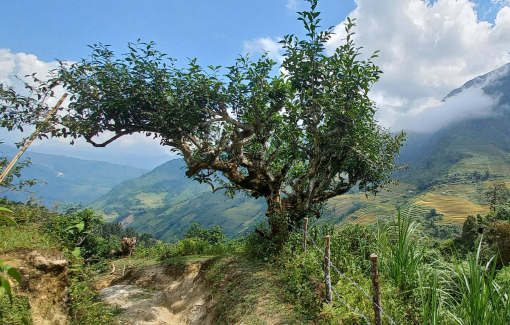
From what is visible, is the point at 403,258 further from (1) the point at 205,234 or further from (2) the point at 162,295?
(1) the point at 205,234

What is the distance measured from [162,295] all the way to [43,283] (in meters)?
4.87

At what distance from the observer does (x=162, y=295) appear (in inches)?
361

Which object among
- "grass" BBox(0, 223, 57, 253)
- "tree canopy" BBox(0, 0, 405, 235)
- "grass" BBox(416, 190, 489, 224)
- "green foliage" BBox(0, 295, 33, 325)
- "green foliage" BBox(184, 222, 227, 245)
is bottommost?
"grass" BBox(416, 190, 489, 224)

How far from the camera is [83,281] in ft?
20.1

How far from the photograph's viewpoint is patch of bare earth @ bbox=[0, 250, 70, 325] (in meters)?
4.66

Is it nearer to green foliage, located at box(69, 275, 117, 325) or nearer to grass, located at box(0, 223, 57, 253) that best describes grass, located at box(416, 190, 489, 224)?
green foliage, located at box(69, 275, 117, 325)

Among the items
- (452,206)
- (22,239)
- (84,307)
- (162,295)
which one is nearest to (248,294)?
(84,307)

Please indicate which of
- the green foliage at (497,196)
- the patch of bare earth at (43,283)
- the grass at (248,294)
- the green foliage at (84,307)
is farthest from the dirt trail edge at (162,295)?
the green foliage at (497,196)

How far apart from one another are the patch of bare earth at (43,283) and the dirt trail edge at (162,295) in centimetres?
173

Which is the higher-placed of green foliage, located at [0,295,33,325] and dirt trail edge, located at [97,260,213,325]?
green foliage, located at [0,295,33,325]

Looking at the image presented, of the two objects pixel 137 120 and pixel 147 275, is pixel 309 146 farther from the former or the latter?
pixel 147 275

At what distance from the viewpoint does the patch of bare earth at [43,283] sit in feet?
15.3

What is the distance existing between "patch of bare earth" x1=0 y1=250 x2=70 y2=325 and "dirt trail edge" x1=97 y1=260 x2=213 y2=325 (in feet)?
5.69

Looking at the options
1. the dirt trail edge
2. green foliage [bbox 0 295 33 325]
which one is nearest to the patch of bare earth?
green foliage [bbox 0 295 33 325]
